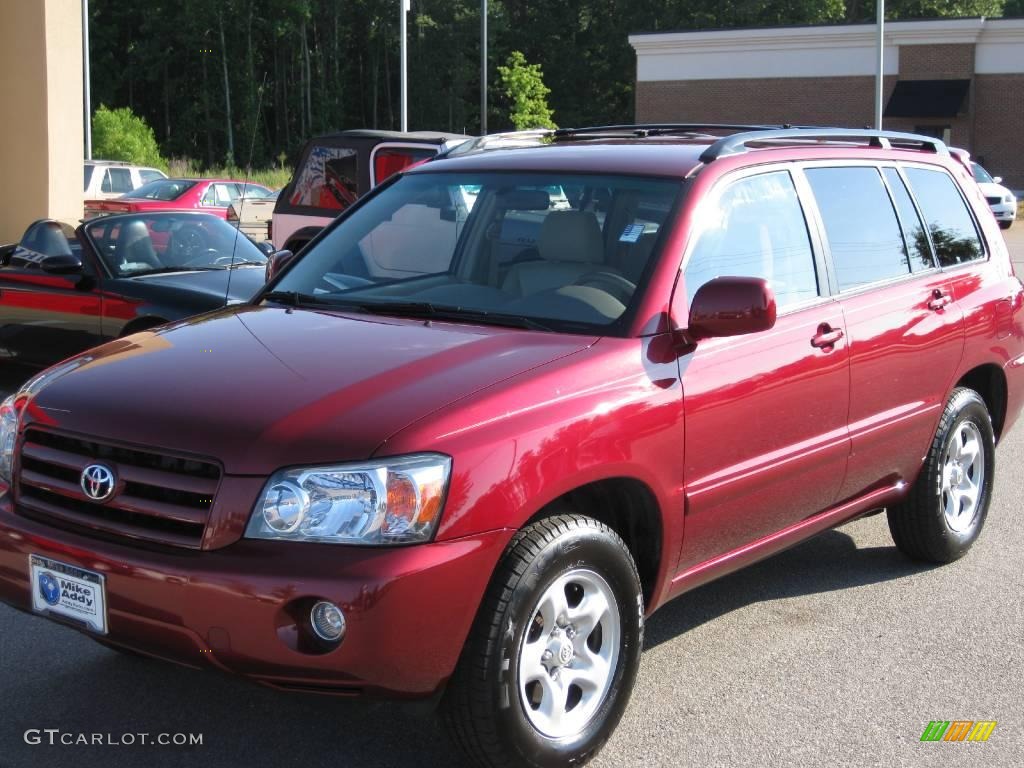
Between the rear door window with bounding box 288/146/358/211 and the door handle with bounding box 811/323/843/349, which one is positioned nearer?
the door handle with bounding box 811/323/843/349

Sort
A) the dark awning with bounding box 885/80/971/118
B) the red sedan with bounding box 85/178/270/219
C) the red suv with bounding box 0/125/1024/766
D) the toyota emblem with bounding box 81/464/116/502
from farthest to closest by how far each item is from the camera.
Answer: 1. the dark awning with bounding box 885/80/971/118
2. the red sedan with bounding box 85/178/270/219
3. the toyota emblem with bounding box 81/464/116/502
4. the red suv with bounding box 0/125/1024/766

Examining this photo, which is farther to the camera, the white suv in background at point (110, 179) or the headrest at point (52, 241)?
the white suv in background at point (110, 179)

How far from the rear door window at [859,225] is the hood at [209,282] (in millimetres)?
4725

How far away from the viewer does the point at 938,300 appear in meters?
5.46

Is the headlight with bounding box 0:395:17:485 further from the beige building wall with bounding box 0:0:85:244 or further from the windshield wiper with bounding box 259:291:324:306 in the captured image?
the beige building wall with bounding box 0:0:85:244

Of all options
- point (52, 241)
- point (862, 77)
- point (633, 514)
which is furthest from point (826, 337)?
point (862, 77)

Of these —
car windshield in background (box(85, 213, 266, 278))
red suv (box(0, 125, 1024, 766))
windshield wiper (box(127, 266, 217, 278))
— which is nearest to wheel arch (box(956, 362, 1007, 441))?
red suv (box(0, 125, 1024, 766))

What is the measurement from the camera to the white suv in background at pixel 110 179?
27078 mm

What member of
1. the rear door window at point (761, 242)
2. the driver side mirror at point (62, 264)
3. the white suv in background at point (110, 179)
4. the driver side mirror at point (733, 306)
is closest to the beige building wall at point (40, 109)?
the driver side mirror at point (62, 264)

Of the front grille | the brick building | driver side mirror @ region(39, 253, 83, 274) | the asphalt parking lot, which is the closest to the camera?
the front grille

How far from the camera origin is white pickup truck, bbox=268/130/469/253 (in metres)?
12.2

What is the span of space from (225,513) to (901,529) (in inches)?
137

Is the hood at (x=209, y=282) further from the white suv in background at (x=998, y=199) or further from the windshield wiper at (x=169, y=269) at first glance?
the white suv in background at (x=998, y=199)

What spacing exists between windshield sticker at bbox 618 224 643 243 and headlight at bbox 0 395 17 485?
6.85ft
